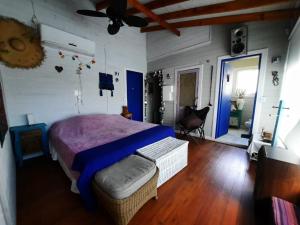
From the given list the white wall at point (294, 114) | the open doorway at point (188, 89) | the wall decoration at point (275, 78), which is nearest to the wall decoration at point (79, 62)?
the open doorway at point (188, 89)

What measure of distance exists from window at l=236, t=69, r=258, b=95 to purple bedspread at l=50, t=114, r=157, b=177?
4358 millimetres

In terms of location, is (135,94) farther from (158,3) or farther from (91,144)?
(91,144)

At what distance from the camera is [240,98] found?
15.9ft

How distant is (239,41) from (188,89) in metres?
1.60

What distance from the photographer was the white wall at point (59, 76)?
2.33 meters

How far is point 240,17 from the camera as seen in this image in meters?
2.62

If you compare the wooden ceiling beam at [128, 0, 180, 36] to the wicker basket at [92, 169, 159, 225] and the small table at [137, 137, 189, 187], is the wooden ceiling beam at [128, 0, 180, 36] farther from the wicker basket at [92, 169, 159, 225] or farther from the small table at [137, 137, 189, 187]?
the wicker basket at [92, 169, 159, 225]

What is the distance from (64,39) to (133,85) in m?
2.28

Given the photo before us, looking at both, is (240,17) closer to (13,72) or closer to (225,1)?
(225,1)

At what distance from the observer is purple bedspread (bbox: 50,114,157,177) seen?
177 centimetres

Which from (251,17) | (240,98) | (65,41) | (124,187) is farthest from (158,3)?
(240,98)

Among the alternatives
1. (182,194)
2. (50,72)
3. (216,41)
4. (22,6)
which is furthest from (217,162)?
(22,6)

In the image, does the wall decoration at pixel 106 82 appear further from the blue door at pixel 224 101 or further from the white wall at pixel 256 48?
the blue door at pixel 224 101

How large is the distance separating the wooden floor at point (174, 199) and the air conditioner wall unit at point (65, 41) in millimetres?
2310
